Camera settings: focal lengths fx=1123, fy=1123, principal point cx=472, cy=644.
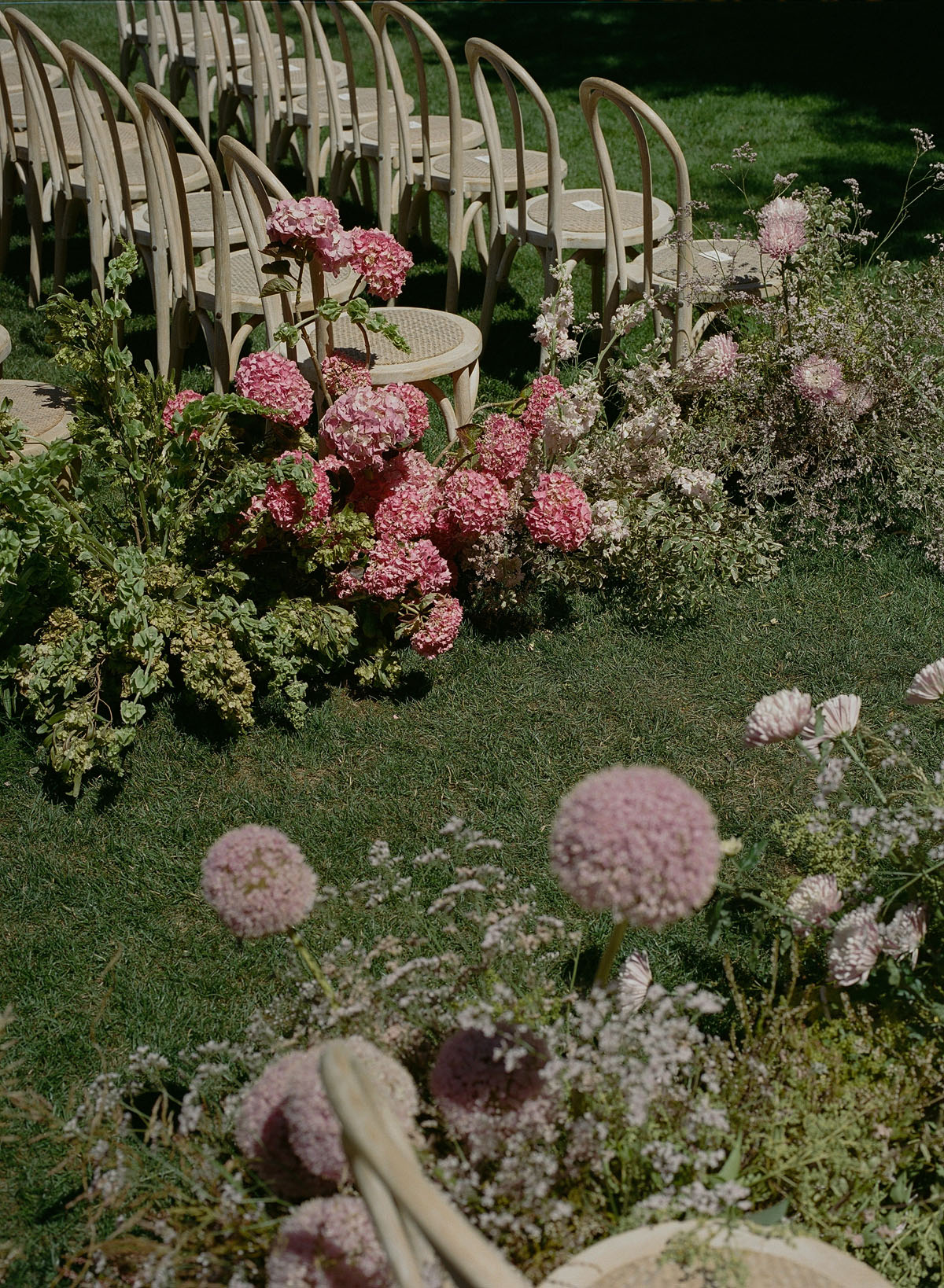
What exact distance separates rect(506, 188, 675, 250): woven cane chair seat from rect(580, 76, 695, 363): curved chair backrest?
0.36m

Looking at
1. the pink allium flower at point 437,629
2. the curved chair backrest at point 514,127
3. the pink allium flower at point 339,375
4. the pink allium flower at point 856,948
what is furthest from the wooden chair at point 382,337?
the pink allium flower at point 856,948

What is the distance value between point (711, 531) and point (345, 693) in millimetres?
1290

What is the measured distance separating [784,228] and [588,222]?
1109 millimetres

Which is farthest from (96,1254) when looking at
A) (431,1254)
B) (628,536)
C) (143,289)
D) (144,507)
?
(143,289)

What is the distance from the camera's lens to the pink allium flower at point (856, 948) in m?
1.75

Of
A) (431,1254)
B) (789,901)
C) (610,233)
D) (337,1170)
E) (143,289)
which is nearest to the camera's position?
(431,1254)

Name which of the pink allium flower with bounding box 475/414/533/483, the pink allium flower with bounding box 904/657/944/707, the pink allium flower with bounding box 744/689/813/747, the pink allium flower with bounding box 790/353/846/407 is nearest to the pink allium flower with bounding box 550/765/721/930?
the pink allium flower with bounding box 744/689/813/747

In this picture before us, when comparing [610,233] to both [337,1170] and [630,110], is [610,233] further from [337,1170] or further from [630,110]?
[337,1170]

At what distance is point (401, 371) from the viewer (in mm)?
3457

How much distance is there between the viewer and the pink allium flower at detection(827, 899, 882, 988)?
175cm

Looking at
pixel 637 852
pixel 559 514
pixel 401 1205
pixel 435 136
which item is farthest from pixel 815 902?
pixel 435 136

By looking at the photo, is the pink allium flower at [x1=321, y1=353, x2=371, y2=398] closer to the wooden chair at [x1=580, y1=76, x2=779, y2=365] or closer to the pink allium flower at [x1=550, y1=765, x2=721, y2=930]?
the wooden chair at [x1=580, y1=76, x2=779, y2=365]

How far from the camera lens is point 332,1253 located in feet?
3.87

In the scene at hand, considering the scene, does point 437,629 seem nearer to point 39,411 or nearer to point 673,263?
point 39,411
